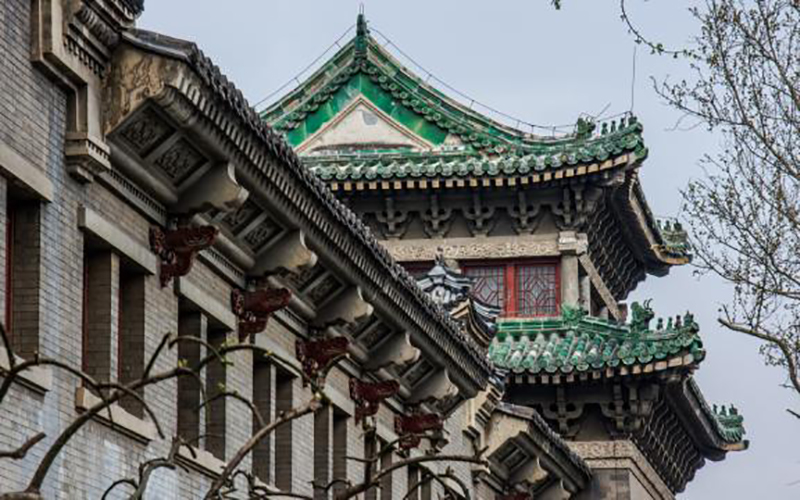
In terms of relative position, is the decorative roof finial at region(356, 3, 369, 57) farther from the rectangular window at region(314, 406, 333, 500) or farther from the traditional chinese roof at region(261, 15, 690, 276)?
the rectangular window at region(314, 406, 333, 500)

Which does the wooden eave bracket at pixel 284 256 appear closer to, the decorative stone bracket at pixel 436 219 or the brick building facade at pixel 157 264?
the brick building facade at pixel 157 264

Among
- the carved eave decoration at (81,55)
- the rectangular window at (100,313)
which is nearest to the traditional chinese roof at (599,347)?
the rectangular window at (100,313)

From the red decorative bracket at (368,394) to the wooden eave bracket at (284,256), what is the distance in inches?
193

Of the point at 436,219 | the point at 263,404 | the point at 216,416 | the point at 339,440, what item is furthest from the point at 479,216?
the point at 216,416

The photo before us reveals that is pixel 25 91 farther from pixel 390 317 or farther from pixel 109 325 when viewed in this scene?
pixel 390 317

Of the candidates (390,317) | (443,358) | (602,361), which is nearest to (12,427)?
(390,317)

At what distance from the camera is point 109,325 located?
1958 centimetres

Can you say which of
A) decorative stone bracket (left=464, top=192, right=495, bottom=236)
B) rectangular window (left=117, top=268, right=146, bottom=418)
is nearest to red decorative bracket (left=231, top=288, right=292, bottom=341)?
rectangular window (left=117, top=268, right=146, bottom=418)

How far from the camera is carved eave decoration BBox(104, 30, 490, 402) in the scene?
63.7ft

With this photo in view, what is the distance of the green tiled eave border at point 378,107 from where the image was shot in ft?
156

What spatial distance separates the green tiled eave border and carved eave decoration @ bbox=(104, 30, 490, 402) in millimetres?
16457

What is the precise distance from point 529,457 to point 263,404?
14.2 m

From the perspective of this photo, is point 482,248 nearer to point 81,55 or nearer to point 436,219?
point 436,219

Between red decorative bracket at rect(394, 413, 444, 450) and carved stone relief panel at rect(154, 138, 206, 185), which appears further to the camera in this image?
red decorative bracket at rect(394, 413, 444, 450)
